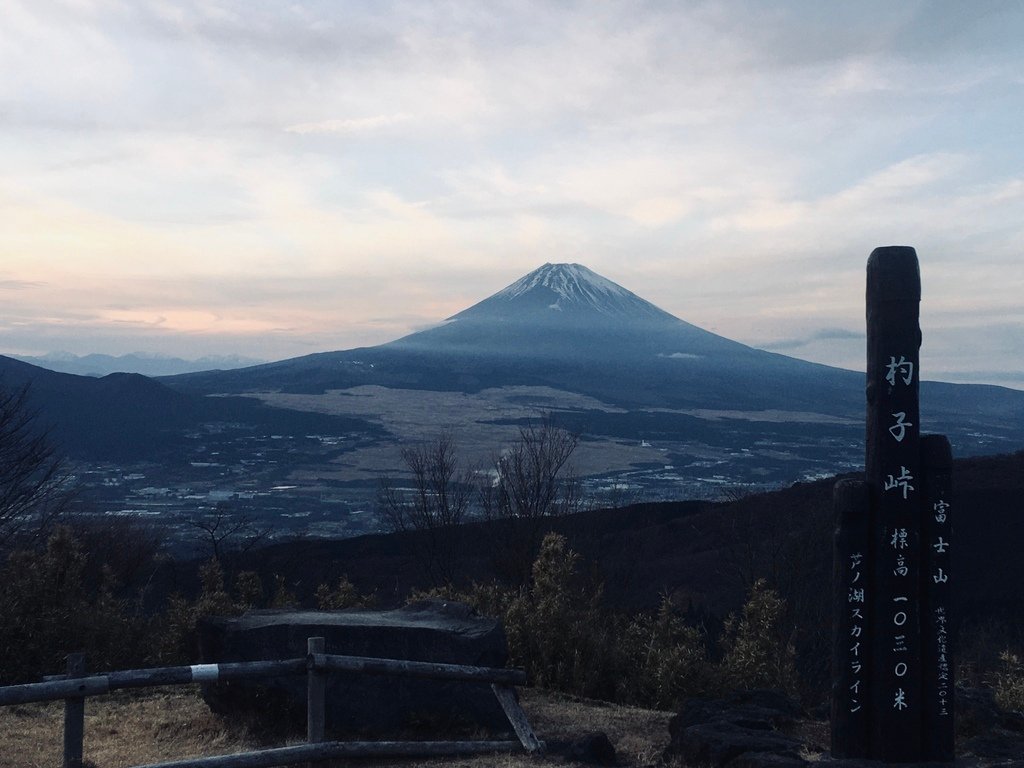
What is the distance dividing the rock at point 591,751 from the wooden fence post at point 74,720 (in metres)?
3.85

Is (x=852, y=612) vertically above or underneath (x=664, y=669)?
above

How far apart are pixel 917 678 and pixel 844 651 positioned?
0.62 metres

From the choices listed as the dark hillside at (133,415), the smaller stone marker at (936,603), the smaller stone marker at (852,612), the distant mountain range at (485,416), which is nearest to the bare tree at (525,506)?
the smaller stone marker at (852,612)

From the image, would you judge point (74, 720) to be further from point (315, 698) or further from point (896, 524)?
point (896, 524)

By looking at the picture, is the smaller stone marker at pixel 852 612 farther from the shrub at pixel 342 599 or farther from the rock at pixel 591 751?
the shrub at pixel 342 599

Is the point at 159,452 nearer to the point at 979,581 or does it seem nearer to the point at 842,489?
the point at 979,581

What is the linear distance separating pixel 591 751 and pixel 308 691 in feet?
7.97

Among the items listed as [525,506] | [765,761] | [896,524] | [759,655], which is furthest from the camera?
[525,506]

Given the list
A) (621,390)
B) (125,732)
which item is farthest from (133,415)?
(125,732)

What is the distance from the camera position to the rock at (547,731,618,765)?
344 inches

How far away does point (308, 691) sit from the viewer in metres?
8.40

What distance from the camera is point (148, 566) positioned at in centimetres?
3300

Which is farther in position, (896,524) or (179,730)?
(179,730)

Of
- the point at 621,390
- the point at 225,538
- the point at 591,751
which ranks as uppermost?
the point at 621,390
